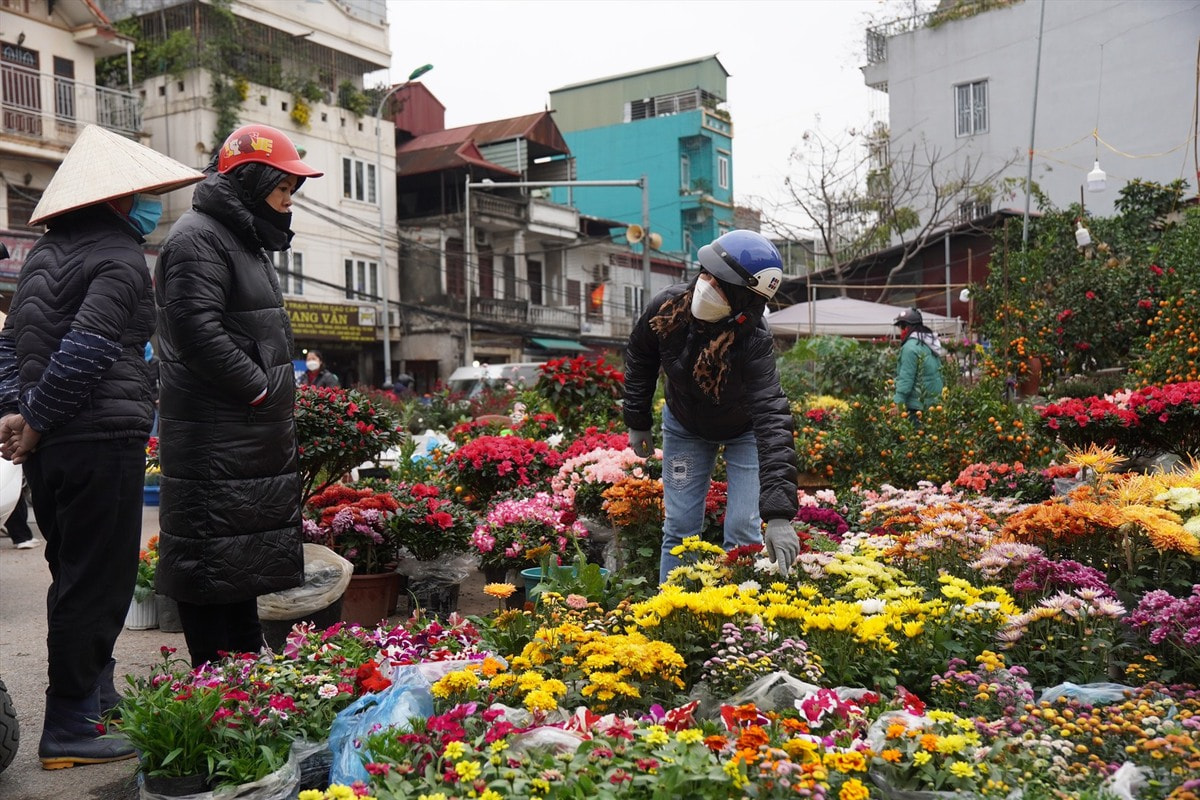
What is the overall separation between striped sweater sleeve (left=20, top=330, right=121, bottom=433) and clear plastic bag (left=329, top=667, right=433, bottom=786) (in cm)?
143

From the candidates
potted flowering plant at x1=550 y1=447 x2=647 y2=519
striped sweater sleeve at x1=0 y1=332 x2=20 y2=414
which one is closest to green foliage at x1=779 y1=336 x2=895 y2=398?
potted flowering plant at x1=550 y1=447 x2=647 y2=519

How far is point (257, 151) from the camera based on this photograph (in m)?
3.76

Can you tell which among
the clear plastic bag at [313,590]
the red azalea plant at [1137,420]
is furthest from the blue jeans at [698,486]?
the red azalea plant at [1137,420]

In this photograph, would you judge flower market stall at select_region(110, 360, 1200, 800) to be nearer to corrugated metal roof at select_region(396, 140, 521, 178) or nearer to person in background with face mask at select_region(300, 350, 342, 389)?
person in background with face mask at select_region(300, 350, 342, 389)

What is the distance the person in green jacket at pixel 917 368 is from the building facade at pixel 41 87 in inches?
725

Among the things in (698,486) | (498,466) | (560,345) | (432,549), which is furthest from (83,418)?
(560,345)

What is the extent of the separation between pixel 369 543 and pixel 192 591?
6.62ft

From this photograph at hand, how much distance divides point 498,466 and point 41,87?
70.3 ft

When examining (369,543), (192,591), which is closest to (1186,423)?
(369,543)

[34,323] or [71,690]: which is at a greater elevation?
[34,323]

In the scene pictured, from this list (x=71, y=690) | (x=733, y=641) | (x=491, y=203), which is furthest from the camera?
(x=491, y=203)

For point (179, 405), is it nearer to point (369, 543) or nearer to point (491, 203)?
point (369, 543)

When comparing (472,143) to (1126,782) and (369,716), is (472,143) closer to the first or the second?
(369,716)

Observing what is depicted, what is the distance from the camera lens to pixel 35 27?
23031mm
